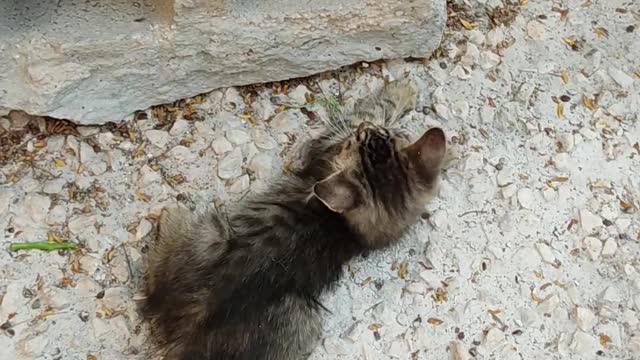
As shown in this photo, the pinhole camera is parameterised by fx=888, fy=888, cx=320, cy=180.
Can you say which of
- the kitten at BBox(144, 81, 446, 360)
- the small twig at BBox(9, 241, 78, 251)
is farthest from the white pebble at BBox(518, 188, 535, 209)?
the small twig at BBox(9, 241, 78, 251)

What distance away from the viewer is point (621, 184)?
101 inches

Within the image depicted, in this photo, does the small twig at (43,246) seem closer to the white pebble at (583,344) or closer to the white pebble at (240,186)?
the white pebble at (240,186)

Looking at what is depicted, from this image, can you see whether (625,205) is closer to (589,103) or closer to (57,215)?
(589,103)

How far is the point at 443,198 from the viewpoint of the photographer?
2518 mm

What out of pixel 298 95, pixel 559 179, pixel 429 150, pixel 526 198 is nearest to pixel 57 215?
pixel 298 95

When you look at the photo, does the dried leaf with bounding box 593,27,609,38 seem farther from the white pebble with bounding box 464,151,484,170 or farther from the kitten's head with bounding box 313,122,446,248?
the kitten's head with bounding box 313,122,446,248

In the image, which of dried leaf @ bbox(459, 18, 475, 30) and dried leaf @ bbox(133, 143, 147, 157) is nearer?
dried leaf @ bbox(133, 143, 147, 157)

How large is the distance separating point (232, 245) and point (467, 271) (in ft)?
2.17

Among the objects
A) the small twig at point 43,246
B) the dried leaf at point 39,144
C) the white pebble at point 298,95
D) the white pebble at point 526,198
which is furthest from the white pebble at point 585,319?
the dried leaf at point 39,144

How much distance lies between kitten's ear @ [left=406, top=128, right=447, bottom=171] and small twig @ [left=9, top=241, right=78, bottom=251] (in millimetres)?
918

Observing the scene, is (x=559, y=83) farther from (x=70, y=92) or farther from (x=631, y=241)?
(x=70, y=92)

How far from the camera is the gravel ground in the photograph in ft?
7.62

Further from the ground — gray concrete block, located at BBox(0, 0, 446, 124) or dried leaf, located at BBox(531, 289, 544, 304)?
gray concrete block, located at BBox(0, 0, 446, 124)

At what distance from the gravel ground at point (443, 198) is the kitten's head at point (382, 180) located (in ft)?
0.64
